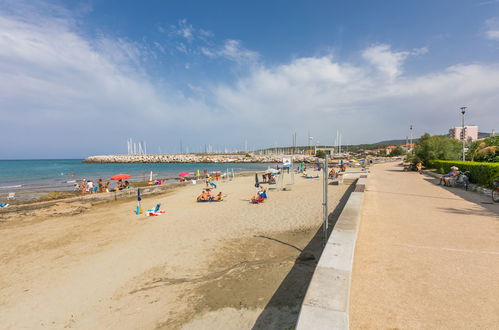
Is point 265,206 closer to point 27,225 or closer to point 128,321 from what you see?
point 128,321

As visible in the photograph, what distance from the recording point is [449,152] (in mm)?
23344

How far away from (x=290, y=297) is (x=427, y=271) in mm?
2398

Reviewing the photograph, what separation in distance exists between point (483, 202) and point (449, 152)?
62.2 feet

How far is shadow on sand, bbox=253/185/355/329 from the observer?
136 inches

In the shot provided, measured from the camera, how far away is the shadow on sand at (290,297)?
11.3 feet

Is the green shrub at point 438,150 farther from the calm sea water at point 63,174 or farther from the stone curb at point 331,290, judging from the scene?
the calm sea water at point 63,174

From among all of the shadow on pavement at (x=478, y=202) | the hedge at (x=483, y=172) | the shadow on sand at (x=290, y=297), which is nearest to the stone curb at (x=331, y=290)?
the shadow on sand at (x=290, y=297)

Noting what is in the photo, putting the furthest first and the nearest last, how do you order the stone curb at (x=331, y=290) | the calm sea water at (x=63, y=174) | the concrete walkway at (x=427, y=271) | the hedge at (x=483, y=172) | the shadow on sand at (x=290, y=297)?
the calm sea water at (x=63, y=174) → the hedge at (x=483, y=172) → the shadow on sand at (x=290, y=297) → the concrete walkway at (x=427, y=271) → the stone curb at (x=331, y=290)

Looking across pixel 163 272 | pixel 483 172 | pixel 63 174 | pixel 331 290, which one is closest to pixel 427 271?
pixel 331 290

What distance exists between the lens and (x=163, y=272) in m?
5.33

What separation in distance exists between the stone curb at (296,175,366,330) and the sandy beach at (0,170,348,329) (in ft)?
3.21

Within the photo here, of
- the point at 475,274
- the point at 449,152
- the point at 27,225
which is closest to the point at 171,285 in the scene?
the point at 475,274

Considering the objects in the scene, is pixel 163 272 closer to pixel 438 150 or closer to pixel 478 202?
pixel 478 202

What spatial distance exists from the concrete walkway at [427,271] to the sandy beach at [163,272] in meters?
1.20
